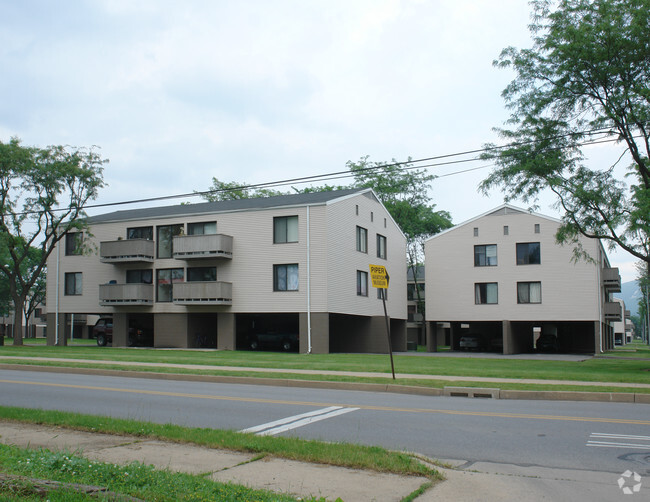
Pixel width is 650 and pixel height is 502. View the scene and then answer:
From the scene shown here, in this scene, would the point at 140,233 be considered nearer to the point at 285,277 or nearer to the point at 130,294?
the point at 130,294

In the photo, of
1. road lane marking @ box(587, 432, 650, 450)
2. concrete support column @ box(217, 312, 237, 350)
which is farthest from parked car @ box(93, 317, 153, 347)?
road lane marking @ box(587, 432, 650, 450)

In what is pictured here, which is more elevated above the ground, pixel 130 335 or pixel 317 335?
pixel 317 335

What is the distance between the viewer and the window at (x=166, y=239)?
39531 millimetres

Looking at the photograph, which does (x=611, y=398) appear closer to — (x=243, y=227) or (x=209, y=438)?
(x=209, y=438)

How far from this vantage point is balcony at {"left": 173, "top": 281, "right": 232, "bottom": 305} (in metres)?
36.6

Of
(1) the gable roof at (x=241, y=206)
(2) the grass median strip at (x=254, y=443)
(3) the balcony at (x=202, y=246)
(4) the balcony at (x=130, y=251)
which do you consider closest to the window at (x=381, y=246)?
(1) the gable roof at (x=241, y=206)

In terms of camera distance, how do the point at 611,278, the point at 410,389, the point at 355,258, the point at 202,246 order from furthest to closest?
the point at 611,278 < the point at 355,258 < the point at 202,246 < the point at 410,389

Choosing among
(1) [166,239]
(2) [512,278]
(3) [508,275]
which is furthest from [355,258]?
(1) [166,239]

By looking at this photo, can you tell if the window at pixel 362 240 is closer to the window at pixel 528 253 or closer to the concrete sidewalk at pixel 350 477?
the window at pixel 528 253

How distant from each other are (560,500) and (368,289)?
113 ft

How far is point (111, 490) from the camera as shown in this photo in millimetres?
5496

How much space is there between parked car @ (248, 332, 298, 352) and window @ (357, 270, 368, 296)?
15.5 feet

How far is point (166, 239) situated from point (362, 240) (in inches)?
478

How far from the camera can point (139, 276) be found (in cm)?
4100
